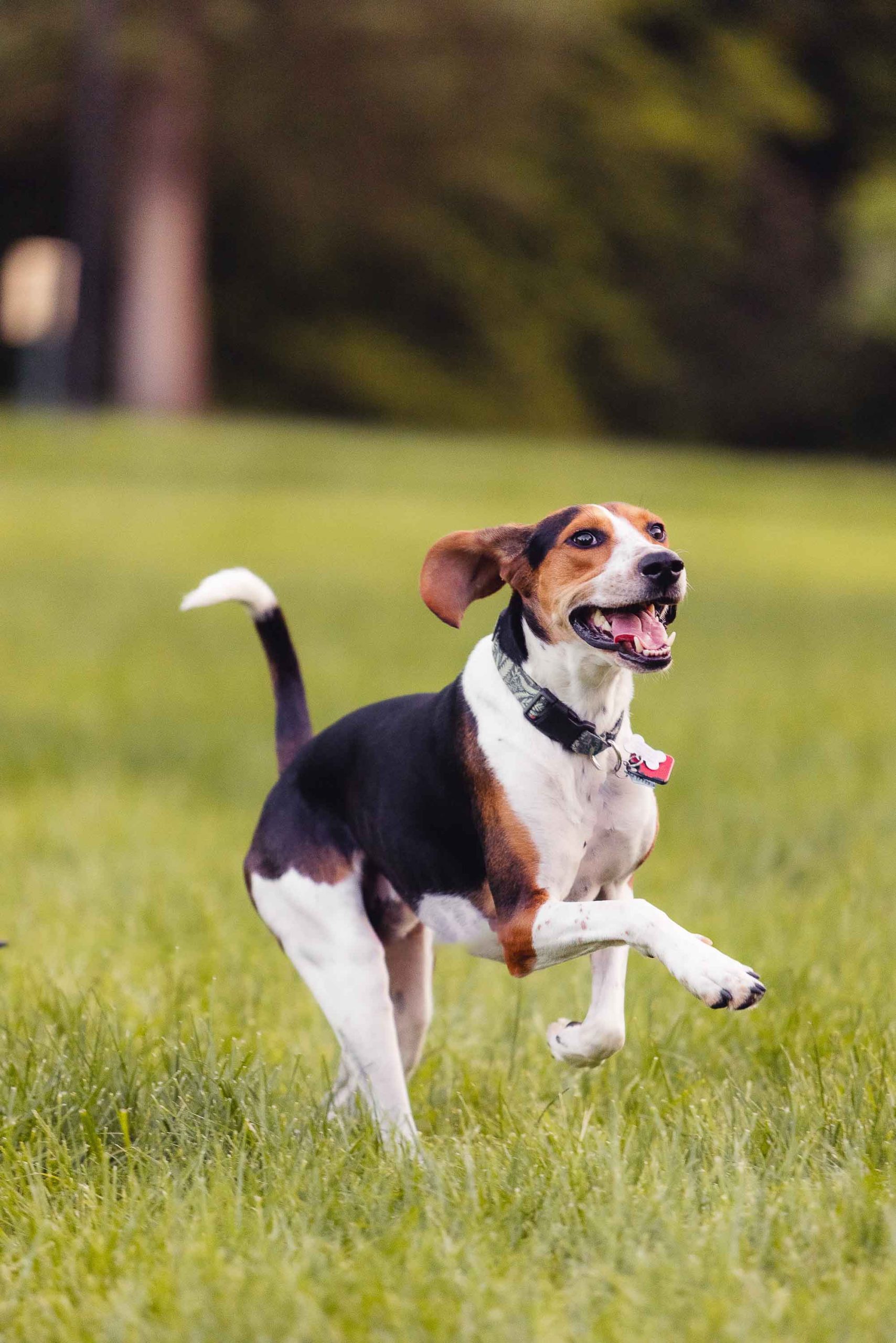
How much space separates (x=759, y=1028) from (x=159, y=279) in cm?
3071

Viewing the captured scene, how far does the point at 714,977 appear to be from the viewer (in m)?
2.80

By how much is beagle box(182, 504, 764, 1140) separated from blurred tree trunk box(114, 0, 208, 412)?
95.5 feet

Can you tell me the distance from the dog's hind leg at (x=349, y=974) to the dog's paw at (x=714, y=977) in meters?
0.88

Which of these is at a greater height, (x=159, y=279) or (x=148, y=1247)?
(x=159, y=279)

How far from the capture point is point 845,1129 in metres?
3.29

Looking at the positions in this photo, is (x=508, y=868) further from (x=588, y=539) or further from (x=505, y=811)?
(x=588, y=539)

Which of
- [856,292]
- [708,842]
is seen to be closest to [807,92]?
[856,292]

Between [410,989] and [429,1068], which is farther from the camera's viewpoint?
[429,1068]

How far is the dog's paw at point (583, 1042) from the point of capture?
336 centimetres

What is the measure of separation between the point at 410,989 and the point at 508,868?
2.78 ft

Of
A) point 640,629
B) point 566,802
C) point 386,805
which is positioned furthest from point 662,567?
point 386,805

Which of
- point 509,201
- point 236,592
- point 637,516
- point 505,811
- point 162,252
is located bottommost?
point 505,811

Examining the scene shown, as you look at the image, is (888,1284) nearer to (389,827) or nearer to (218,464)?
(389,827)

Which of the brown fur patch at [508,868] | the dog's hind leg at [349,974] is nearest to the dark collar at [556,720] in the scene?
the brown fur patch at [508,868]
